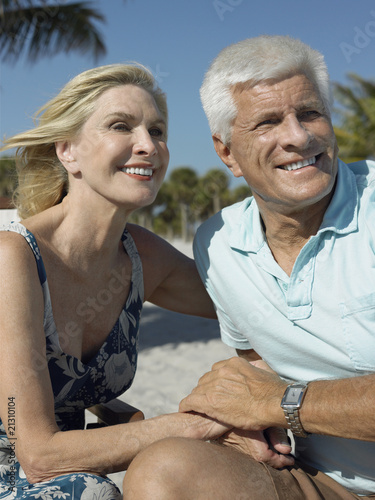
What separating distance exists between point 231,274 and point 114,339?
2.07ft

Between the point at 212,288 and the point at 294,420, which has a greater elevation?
the point at 212,288

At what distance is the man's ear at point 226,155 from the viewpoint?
2.59 metres

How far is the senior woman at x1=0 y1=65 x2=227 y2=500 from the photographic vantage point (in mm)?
2016

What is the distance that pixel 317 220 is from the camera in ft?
7.51

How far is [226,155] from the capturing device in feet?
8.66

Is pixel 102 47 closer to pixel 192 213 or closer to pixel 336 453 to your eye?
pixel 336 453

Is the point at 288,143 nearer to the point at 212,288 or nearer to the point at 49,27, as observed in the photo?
the point at 212,288

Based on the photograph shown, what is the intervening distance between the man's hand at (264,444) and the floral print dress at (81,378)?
0.46 metres

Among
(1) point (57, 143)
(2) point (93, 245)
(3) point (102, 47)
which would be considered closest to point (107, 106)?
(1) point (57, 143)

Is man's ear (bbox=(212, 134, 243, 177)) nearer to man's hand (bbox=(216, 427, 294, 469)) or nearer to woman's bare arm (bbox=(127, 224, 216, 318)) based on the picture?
woman's bare arm (bbox=(127, 224, 216, 318))

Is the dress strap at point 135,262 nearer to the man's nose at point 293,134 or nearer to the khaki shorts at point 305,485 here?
the man's nose at point 293,134

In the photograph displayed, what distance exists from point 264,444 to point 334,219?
889mm

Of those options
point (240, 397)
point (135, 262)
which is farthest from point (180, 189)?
point (240, 397)

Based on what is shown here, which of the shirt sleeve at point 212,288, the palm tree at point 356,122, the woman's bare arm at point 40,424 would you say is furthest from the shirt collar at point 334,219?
the palm tree at point 356,122
